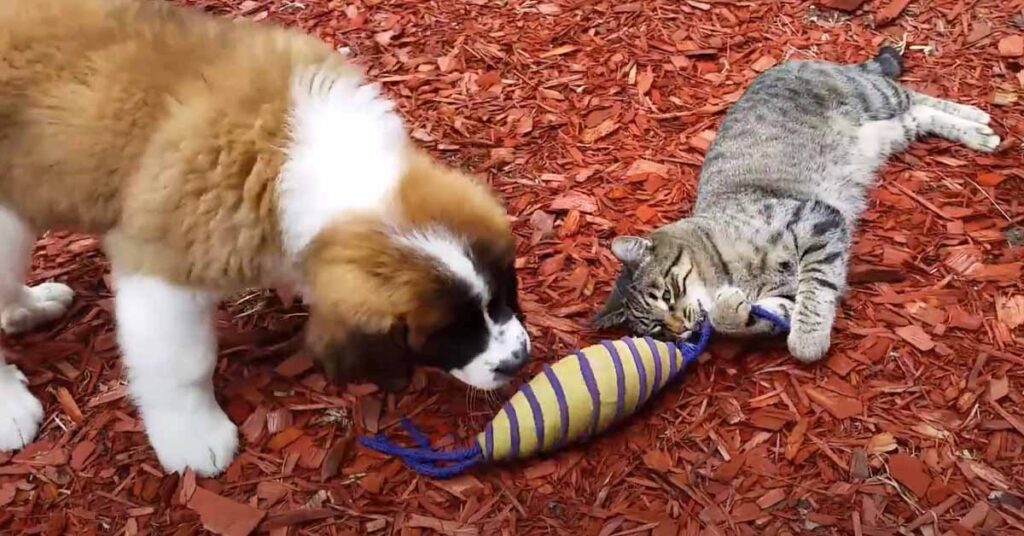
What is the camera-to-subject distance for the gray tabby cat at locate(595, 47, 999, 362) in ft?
10.6

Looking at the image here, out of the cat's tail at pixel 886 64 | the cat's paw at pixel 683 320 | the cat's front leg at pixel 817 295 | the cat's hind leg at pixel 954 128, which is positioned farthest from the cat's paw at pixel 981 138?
the cat's paw at pixel 683 320

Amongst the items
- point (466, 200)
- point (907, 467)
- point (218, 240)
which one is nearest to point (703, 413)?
point (907, 467)

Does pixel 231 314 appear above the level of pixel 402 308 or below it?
below

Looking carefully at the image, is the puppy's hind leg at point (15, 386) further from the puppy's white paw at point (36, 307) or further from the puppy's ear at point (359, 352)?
the puppy's ear at point (359, 352)

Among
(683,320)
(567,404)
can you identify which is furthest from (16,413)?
(683,320)

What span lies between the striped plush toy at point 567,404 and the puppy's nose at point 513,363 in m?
0.21

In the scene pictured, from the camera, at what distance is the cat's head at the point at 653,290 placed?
3246mm

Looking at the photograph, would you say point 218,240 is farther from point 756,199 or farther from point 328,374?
point 756,199

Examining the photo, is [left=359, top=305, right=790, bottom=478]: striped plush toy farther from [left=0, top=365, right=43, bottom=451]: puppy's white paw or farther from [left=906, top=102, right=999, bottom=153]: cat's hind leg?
[left=906, top=102, right=999, bottom=153]: cat's hind leg

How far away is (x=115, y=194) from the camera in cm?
267

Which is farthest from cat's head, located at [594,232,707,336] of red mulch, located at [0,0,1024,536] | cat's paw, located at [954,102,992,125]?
cat's paw, located at [954,102,992,125]

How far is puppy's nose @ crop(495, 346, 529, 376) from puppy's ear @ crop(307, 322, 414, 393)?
9.6 inches

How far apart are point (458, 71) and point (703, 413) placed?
2173 mm

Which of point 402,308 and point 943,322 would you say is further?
point 943,322
